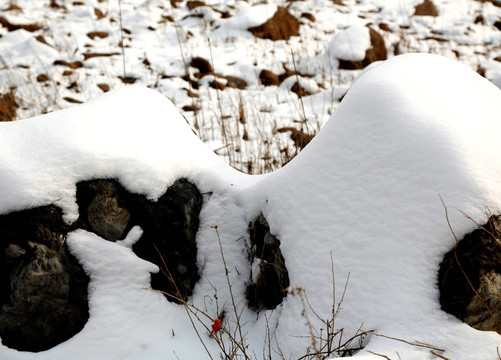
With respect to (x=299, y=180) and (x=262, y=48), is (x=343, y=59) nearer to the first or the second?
(x=262, y=48)

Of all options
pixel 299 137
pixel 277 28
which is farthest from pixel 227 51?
pixel 299 137

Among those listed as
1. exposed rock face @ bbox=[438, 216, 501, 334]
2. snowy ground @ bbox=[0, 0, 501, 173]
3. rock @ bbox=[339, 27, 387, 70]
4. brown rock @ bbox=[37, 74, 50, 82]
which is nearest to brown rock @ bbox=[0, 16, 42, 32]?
snowy ground @ bbox=[0, 0, 501, 173]

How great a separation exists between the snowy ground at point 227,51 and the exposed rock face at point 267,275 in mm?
1023

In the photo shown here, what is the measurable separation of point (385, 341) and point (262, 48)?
4.23 m

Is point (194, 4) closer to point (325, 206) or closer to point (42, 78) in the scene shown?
point (42, 78)

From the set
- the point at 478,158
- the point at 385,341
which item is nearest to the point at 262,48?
the point at 478,158

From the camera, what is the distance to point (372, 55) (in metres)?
4.37

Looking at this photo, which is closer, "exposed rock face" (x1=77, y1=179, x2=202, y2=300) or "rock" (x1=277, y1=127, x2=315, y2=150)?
"exposed rock face" (x1=77, y1=179, x2=202, y2=300)

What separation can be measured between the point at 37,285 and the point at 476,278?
153cm

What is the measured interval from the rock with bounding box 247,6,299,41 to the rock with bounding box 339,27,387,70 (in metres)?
1.06

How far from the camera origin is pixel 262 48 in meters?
4.73

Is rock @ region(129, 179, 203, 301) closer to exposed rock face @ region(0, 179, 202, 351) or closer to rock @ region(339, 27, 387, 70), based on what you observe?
exposed rock face @ region(0, 179, 202, 351)

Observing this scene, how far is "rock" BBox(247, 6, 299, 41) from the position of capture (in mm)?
4980

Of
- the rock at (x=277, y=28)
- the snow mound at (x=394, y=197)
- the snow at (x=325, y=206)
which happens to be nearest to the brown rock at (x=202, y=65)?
the rock at (x=277, y=28)
